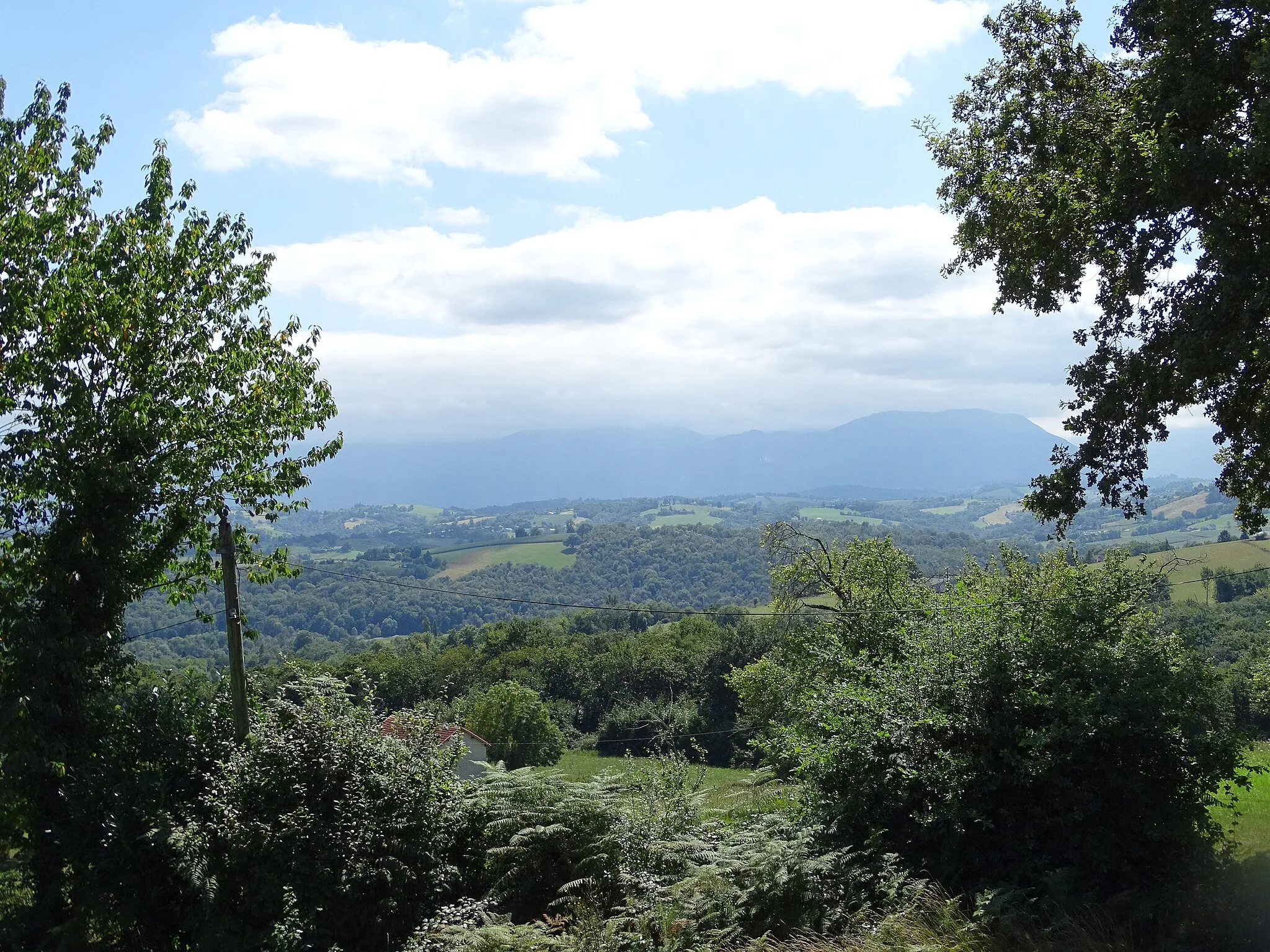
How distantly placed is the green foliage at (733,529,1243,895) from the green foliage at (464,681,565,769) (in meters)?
40.7

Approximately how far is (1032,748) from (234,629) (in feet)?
33.9

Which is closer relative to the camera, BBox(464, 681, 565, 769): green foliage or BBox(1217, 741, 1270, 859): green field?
BBox(1217, 741, 1270, 859): green field

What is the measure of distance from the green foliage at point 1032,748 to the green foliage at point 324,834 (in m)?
4.87

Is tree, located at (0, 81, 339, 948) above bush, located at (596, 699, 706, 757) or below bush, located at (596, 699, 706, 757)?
above

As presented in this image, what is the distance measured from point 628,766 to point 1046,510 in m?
7.14

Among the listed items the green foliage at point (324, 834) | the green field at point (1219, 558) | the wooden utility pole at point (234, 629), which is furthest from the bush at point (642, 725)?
the green foliage at point (324, 834)

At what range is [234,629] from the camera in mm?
12094

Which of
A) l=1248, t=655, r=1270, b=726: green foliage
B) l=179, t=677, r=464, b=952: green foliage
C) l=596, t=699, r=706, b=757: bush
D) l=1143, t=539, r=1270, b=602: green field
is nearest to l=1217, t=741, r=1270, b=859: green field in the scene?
l=179, t=677, r=464, b=952: green foliage

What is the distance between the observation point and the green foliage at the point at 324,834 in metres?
9.67

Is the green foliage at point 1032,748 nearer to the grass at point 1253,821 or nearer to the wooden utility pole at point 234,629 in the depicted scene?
the grass at point 1253,821

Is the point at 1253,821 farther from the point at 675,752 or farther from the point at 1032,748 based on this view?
the point at 675,752

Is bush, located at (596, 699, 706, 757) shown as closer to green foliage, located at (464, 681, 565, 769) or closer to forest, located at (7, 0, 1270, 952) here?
green foliage, located at (464, 681, 565, 769)

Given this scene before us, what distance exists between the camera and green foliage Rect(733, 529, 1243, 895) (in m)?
8.69

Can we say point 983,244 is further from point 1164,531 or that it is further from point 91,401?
point 1164,531
